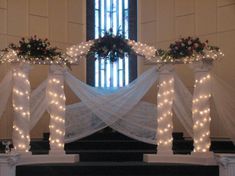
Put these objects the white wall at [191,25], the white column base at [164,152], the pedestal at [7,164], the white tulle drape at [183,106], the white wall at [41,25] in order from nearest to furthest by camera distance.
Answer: the pedestal at [7,164] → the white column base at [164,152] → the white tulle drape at [183,106] → the white wall at [191,25] → the white wall at [41,25]

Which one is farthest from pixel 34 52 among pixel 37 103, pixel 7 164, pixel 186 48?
pixel 186 48

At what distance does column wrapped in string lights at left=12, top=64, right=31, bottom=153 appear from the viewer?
9663 mm

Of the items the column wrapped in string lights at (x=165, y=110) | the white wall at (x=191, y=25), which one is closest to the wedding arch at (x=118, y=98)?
the column wrapped in string lights at (x=165, y=110)

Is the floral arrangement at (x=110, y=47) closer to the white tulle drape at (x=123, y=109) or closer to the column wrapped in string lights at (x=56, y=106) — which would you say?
the white tulle drape at (x=123, y=109)

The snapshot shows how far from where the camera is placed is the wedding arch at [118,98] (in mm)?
9719

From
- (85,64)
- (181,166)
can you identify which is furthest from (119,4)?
(181,166)

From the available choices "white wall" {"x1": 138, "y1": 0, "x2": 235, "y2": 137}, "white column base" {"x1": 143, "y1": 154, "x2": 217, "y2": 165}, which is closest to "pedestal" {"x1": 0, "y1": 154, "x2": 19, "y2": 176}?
"white column base" {"x1": 143, "y1": 154, "x2": 217, "y2": 165}

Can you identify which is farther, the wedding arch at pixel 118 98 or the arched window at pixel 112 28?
the arched window at pixel 112 28

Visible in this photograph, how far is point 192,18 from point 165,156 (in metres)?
3.92

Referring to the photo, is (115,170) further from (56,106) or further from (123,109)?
(56,106)

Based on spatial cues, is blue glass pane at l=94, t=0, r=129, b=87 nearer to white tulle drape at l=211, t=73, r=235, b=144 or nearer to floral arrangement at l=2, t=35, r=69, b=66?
floral arrangement at l=2, t=35, r=69, b=66

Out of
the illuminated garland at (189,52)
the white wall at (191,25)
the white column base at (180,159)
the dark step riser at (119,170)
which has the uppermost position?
the white wall at (191,25)

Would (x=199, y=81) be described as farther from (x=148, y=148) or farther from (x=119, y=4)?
(x=119, y=4)

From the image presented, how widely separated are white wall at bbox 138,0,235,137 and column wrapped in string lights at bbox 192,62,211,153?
194 cm
